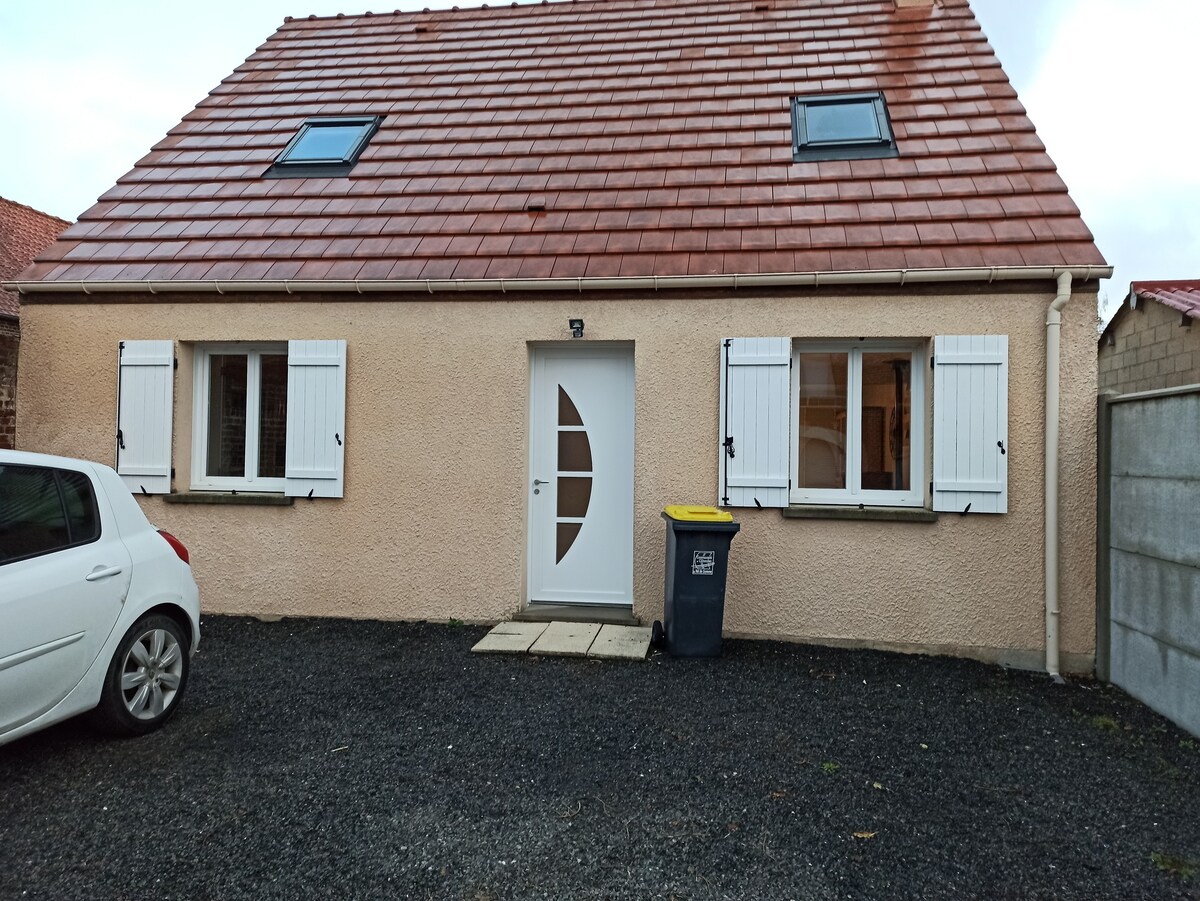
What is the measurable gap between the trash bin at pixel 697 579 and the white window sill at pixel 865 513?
0.64 meters

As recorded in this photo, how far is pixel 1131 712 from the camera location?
4.36 m

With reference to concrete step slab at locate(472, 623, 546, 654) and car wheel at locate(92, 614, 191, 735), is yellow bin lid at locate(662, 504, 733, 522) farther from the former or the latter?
car wheel at locate(92, 614, 191, 735)

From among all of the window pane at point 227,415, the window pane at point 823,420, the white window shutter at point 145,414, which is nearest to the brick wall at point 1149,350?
the window pane at point 823,420

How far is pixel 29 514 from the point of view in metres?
3.25

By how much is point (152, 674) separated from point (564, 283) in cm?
377

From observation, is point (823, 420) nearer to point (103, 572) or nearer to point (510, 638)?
point (510, 638)

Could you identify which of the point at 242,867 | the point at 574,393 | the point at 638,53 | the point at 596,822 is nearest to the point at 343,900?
the point at 242,867

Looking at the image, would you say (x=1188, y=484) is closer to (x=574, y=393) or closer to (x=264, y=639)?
(x=574, y=393)

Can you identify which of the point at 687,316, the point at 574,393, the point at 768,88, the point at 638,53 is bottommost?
the point at 574,393

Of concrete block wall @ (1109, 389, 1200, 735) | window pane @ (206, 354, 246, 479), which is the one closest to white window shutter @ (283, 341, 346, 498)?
window pane @ (206, 354, 246, 479)

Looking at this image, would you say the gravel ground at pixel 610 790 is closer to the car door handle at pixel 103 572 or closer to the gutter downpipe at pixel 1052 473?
the gutter downpipe at pixel 1052 473

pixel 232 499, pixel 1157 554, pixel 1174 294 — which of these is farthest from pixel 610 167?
pixel 1174 294

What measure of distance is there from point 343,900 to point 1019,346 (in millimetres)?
5345

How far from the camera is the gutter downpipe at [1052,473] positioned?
5.06 m
